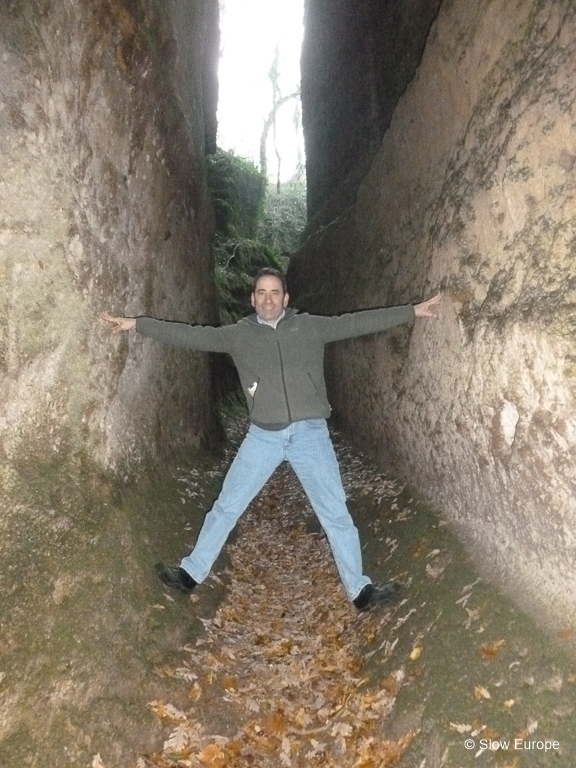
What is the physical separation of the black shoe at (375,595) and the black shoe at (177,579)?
4.83ft

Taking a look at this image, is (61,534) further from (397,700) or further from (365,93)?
(365,93)

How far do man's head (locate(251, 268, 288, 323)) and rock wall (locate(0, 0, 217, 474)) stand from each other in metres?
1.54

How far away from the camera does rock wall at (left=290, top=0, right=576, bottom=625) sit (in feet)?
12.2

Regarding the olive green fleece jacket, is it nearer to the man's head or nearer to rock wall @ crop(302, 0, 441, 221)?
the man's head

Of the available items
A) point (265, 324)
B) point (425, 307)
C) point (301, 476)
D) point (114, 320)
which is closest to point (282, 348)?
point (265, 324)

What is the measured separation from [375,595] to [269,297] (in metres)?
2.79

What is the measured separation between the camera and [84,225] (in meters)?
4.90

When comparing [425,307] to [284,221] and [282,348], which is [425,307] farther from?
[284,221]

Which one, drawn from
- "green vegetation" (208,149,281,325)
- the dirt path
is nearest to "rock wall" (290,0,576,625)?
the dirt path

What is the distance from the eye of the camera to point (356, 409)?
9.41 meters

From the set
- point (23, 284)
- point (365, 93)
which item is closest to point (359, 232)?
point (365, 93)

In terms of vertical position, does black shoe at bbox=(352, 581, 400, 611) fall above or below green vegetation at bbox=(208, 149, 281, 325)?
below

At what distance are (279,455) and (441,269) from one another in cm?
255

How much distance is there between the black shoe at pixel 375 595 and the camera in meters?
4.75
